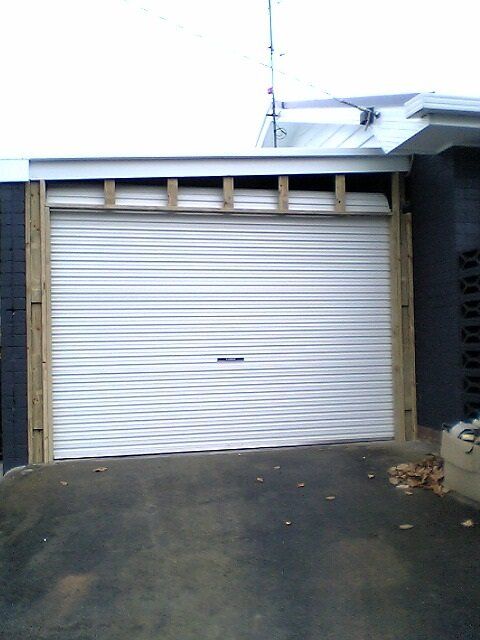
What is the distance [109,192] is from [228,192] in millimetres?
1504

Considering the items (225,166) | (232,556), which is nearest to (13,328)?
(225,166)

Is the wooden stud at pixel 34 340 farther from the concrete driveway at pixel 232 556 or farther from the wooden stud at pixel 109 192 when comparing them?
the wooden stud at pixel 109 192

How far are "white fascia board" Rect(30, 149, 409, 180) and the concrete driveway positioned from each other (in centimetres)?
360

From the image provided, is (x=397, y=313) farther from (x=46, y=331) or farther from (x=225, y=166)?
(x=46, y=331)

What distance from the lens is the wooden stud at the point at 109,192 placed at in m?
6.89

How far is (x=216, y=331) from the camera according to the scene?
723cm

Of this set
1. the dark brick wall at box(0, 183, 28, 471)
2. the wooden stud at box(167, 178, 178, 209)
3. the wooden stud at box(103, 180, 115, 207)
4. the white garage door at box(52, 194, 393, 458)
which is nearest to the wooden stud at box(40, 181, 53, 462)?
the white garage door at box(52, 194, 393, 458)

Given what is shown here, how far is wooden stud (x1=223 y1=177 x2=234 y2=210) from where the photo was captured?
714 cm

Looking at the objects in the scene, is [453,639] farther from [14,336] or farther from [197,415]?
[14,336]

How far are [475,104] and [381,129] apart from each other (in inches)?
65.8

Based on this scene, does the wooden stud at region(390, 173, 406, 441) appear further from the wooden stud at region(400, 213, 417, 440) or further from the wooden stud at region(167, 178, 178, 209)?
the wooden stud at region(167, 178, 178, 209)

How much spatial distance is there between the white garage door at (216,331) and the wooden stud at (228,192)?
0.19 m

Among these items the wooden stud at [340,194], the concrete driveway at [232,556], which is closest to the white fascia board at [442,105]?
the wooden stud at [340,194]

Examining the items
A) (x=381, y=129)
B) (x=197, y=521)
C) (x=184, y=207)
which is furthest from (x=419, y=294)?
(x=197, y=521)
